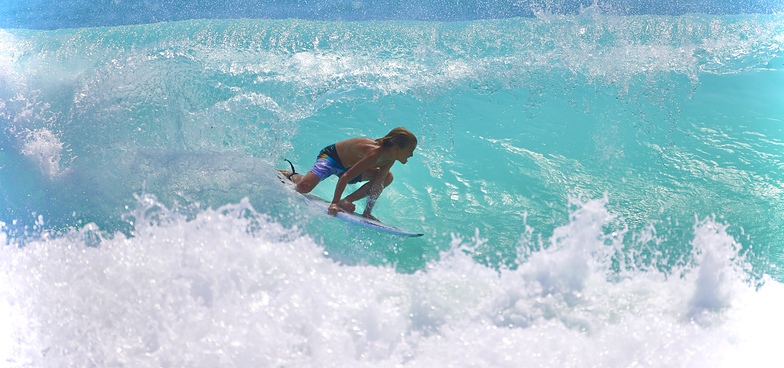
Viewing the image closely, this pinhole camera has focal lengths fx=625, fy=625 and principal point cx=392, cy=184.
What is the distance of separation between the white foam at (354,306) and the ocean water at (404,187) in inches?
0.6

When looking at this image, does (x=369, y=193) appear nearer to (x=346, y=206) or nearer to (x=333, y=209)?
(x=346, y=206)

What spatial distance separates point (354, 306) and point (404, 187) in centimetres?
159

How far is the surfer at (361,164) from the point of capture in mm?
3928

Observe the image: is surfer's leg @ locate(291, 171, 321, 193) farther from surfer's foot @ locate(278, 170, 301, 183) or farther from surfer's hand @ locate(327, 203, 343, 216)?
surfer's hand @ locate(327, 203, 343, 216)

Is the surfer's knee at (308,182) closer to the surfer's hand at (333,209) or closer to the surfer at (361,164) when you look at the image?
the surfer at (361,164)

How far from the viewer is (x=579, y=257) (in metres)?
3.99

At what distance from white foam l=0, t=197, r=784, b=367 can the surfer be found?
1.24ft

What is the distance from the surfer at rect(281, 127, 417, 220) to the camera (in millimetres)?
3928

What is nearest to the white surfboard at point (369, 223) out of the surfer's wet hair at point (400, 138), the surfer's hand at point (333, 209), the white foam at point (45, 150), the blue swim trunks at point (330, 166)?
the surfer's hand at point (333, 209)

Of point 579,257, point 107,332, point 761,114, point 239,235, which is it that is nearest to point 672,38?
point 761,114

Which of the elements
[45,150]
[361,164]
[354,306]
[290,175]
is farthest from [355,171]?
[45,150]

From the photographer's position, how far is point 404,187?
5051 mm

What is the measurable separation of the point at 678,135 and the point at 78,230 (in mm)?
5030

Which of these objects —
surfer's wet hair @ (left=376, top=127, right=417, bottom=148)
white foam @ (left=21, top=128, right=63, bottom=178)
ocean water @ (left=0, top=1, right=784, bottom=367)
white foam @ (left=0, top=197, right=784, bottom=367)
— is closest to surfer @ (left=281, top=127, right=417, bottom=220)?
surfer's wet hair @ (left=376, top=127, right=417, bottom=148)
